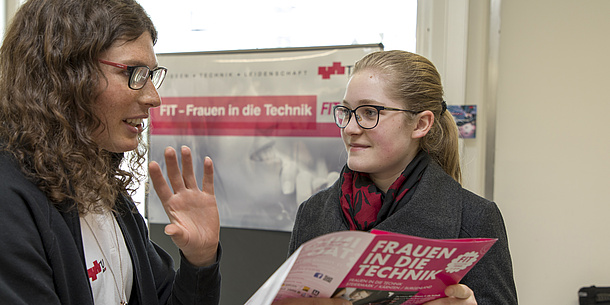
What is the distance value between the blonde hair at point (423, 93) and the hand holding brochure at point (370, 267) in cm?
→ 56

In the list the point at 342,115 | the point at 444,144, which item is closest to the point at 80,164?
the point at 342,115

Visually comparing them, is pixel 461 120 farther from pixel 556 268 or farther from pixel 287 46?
pixel 287 46

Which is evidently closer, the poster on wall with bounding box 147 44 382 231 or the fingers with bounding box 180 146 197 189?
the fingers with bounding box 180 146 197 189

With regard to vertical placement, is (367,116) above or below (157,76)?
below

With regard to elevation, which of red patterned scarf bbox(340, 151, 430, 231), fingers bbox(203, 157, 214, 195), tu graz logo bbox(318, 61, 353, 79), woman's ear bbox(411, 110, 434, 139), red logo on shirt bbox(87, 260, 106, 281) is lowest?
red logo on shirt bbox(87, 260, 106, 281)

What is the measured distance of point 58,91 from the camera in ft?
3.27

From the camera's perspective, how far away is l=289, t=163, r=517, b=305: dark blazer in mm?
1254

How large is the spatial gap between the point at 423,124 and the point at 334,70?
43.8 inches

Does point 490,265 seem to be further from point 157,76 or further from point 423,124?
point 157,76

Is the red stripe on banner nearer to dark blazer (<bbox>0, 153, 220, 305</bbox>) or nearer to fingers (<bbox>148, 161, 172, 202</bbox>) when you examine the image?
fingers (<bbox>148, 161, 172, 202</bbox>)

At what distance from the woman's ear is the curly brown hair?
0.87m

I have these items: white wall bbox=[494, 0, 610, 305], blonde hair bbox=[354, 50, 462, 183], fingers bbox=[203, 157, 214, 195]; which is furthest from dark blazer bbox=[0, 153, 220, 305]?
white wall bbox=[494, 0, 610, 305]

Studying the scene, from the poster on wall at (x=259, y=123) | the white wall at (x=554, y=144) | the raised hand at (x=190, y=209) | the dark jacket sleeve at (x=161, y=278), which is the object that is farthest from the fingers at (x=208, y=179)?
the white wall at (x=554, y=144)

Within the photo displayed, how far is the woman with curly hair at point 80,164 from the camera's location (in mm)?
883
